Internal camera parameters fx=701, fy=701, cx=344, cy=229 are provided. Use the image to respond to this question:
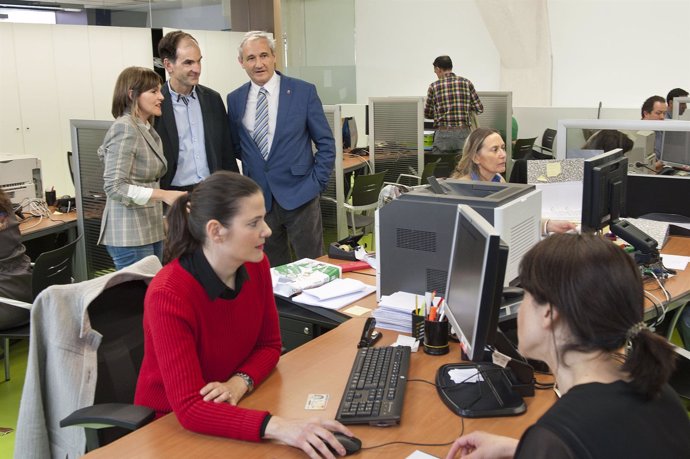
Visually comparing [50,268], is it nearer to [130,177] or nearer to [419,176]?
[130,177]

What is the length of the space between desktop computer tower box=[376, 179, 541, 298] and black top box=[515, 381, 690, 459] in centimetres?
114

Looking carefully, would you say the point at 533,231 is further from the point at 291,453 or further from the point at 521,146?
the point at 521,146

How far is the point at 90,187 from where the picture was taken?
4062 millimetres

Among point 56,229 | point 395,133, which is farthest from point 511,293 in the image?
point 395,133

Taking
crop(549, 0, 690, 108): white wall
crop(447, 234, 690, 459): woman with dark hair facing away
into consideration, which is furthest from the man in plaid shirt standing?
crop(447, 234, 690, 459): woman with dark hair facing away

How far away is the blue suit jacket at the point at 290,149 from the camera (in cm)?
376

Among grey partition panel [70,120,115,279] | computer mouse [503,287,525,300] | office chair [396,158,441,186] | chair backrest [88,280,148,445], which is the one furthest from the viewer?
office chair [396,158,441,186]

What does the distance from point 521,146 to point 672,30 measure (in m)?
2.47

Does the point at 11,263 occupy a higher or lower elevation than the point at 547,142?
lower

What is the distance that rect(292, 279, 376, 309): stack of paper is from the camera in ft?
8.67

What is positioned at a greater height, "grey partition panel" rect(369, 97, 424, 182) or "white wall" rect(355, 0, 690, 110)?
"white wall" rect(355, 0, 690, 110)

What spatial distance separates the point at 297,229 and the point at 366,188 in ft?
4.99

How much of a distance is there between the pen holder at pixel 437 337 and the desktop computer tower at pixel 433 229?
0.33 meters

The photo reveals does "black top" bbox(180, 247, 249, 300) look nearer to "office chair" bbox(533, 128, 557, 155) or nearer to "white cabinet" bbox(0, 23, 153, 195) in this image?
"white cabinet" bbox(0, 23, 153, 195)
